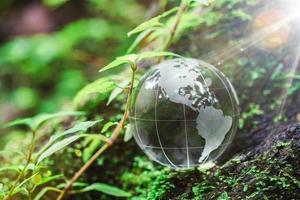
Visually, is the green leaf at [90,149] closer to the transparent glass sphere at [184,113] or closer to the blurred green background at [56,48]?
the transparent glass sphere at [184,113]

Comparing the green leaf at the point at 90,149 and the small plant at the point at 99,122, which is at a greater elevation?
the small plant at the point at 99,122

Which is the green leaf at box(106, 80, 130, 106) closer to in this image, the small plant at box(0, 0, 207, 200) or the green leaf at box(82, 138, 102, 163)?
the small plant at box(0, 0, 207, 200)

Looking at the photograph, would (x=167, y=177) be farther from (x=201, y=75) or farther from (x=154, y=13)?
(x=154, y=13)

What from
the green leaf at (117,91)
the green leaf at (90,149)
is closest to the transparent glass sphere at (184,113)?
the green leaf at (117,91)

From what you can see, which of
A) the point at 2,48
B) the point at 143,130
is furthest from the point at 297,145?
the point at 2,48

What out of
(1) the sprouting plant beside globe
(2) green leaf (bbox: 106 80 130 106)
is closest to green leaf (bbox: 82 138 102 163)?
(2) green leaf (bbox: 106 80 130 106)

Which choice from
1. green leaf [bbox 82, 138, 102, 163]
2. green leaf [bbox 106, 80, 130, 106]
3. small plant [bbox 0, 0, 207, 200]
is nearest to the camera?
small plant [bbox 0, 0, 207, 200]

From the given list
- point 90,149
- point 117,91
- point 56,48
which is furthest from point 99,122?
point 56,48

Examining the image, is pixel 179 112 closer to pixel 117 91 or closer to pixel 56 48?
pixel 117 91

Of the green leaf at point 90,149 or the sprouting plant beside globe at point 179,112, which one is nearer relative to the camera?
the sprouting plant beside globe at point 179,112
